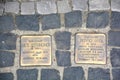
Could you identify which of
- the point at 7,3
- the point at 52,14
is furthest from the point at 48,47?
the point at 7,3

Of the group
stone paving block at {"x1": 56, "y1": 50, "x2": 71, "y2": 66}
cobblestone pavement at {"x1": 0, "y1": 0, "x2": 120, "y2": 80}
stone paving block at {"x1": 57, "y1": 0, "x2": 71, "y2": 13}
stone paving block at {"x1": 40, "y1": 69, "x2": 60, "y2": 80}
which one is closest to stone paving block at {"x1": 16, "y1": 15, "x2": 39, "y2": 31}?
cobblestone pavement at {"x1": 0, "y1": 0, "x2": 120, "y2": 80}

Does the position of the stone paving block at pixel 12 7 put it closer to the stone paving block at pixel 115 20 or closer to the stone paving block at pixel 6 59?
the stone paving block at pixel 6 59

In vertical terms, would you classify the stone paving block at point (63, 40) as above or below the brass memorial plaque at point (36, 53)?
above

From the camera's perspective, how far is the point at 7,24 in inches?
208

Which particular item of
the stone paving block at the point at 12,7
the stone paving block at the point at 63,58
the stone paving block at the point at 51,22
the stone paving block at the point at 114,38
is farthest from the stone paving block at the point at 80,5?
the stone paving block at the point at 12,7

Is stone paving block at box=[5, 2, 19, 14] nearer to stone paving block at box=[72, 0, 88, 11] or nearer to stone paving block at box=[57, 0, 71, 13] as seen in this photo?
stone paving block at box=[57, 0, 71, 13]

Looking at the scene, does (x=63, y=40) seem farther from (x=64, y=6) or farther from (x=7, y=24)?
(x=7, y=24)

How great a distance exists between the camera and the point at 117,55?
17.0 feet

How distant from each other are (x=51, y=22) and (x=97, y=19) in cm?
60

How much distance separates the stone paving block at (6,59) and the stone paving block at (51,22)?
1.82 ft

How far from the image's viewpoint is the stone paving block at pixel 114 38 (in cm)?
518

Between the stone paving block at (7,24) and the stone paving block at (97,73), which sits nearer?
the stone paving block at (97,73)

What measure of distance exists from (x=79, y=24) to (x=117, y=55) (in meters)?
0.63

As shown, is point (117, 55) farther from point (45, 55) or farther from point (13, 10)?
point (13, 10)
